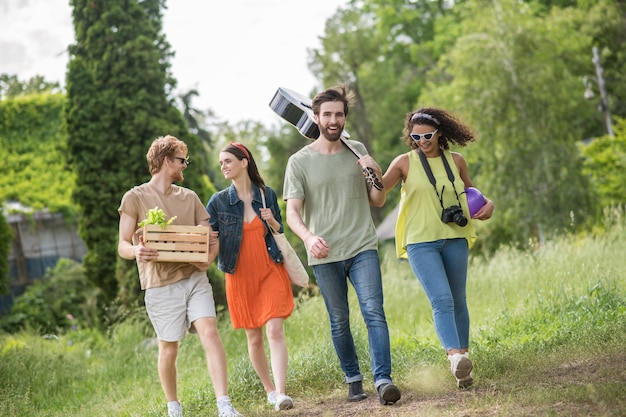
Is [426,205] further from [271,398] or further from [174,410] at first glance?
[174,410]

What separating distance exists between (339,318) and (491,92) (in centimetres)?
2124

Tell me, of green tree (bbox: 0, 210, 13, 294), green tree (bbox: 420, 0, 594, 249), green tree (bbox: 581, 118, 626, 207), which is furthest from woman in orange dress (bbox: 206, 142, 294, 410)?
green tree (bbox: 581, 118, 626, 207)

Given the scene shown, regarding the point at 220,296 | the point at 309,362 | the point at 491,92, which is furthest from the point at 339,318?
the point at 491,92

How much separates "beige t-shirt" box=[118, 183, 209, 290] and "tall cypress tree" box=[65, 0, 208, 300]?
8.13m

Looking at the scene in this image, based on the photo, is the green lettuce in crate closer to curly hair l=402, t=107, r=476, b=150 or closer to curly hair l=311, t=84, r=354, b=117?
curly hair l=311, t=84, r=354, b=117

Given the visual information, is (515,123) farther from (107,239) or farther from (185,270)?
(185,270)

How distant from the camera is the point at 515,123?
26719 millimetres

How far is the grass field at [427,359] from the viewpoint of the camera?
5.93m

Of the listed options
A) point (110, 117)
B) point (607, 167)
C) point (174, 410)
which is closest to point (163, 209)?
point (174, 410)

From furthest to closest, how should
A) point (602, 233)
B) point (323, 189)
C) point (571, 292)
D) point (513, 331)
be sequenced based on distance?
point (602, 233), point (571, 292), point (513, 331), point (323, 189)

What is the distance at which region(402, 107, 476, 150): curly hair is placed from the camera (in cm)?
672

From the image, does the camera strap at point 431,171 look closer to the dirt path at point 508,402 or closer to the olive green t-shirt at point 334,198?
the olive green t-shirt at point 334,198

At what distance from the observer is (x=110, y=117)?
14.9 m

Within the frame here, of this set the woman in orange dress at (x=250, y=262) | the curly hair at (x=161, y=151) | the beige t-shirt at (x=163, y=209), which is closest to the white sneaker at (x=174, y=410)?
the woman in orange dress at (x=250, y=262)
